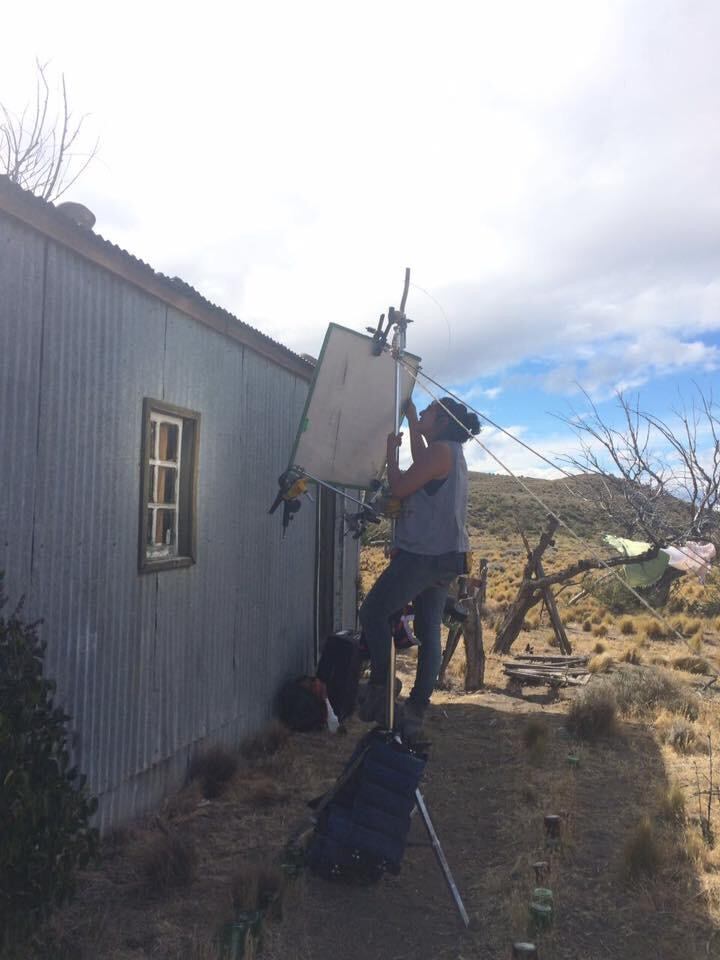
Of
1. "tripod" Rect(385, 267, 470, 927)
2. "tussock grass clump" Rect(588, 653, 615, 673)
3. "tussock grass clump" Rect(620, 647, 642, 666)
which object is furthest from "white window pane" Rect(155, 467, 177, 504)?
"tussock grass clump" Rect(620, 647, 642, 666)

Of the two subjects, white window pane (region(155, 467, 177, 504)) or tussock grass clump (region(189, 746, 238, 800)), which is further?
tussock grass clump (region(189, 746, 238, 800))

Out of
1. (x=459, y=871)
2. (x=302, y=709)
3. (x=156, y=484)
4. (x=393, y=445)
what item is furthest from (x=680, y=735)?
(x=156, y=484)

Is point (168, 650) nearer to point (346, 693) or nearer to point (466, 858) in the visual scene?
point (466, 858)

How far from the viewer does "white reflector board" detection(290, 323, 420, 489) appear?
5.32 metres

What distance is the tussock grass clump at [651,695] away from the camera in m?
8.41

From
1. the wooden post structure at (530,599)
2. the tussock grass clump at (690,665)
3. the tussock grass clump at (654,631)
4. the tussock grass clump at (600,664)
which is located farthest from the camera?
the tussock grass clump at (654,631)

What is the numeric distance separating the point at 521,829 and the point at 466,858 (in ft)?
1.64

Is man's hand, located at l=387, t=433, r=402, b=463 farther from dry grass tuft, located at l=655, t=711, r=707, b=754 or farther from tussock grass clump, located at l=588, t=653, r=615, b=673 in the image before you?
tussock grass clump, located at l=588, t=653, r=615, b=673

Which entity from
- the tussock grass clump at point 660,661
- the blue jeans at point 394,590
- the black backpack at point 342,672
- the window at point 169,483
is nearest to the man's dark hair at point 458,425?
the blue jeans at point 394,590

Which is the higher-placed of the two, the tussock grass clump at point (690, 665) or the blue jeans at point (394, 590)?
the blue jeans at point (394, 590)

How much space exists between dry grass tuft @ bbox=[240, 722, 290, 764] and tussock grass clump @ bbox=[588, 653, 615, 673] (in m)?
5.39

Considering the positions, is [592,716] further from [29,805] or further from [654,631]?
[654,631]

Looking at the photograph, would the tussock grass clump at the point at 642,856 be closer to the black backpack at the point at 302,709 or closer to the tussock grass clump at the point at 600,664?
the black backpack at the point at 302,709

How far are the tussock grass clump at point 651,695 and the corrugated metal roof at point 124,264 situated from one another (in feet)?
16.0
